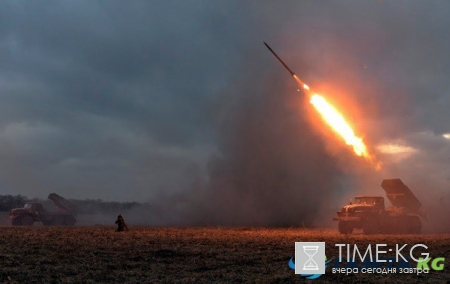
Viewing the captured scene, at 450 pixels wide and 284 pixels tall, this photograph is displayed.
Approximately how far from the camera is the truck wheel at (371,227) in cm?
3206

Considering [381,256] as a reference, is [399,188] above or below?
above

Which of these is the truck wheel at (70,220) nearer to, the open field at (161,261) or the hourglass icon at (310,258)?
the open field at (161,261)

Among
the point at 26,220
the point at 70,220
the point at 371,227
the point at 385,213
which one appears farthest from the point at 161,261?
the point at 70,220

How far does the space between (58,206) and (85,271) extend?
113 ft

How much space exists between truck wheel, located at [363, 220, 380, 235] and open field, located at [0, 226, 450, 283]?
866 cm

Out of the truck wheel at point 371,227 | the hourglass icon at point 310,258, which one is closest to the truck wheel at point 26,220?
the truck wheel at point 371,227

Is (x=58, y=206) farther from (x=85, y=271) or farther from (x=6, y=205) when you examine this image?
(x=85, y=271)

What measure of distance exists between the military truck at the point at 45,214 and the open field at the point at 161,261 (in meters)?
20.1

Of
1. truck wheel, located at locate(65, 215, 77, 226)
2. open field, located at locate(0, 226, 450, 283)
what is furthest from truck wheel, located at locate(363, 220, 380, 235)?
truck wheel, located at locate(65, 215, 77, 226)

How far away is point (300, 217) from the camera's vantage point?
5519 cm

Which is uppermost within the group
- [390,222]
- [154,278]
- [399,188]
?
[399,188]

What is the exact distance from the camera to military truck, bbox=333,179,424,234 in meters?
32.1

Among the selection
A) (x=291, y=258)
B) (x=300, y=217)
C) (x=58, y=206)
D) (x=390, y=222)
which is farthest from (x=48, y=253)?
(x=300, y=217)

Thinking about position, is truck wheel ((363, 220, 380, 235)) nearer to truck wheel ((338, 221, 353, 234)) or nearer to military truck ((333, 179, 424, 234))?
military truck ((333, 179, 424, 234))
